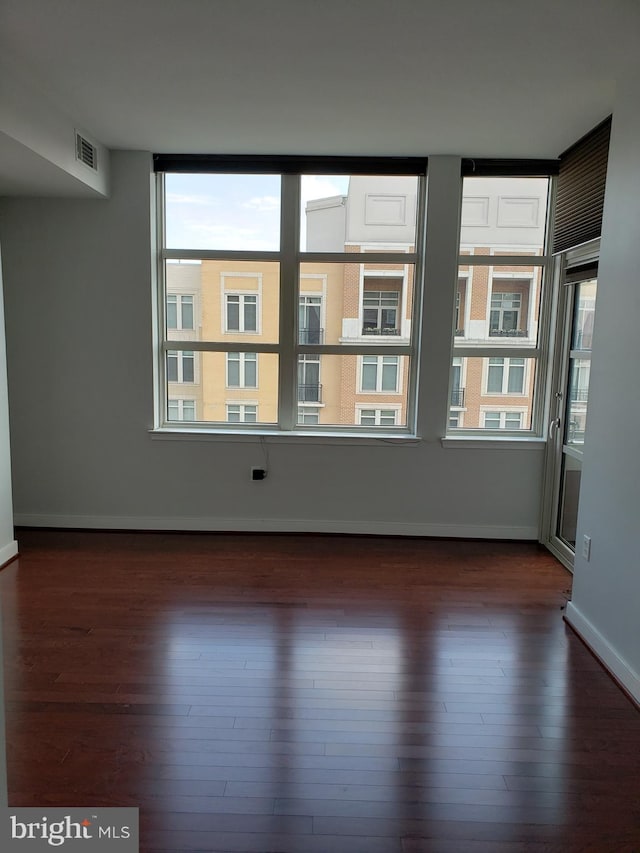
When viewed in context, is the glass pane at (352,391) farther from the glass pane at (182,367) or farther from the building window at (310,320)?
the glass pane at (182,367)

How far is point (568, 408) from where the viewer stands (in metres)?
4.06

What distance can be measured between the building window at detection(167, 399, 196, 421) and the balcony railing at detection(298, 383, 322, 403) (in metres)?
0.87

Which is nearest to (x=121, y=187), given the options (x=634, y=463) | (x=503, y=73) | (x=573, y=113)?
(x=503, y=73)

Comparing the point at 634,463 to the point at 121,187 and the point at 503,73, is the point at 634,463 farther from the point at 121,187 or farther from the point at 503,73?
the point at 121,187

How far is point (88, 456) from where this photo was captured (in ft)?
14.2

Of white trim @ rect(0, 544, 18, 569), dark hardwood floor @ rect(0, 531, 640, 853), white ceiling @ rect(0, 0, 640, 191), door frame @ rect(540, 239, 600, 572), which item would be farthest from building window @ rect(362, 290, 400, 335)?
white trim @ rect(0, 544, 18, 569)

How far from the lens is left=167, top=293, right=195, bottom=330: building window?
14.3 ft

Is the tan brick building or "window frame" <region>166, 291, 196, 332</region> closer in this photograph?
the tan brick building

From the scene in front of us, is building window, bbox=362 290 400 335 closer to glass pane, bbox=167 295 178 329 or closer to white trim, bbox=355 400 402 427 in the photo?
white trim, bbox=355 400 402 427

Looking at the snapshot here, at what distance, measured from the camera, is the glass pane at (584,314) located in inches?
144

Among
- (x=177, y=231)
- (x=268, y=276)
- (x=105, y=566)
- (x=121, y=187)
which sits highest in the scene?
(x=121, y=187)

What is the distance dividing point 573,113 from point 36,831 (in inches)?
161

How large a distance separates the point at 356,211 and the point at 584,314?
6.00 feet

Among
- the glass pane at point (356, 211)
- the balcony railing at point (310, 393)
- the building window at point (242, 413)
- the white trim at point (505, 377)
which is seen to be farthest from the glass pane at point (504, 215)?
the building window at point (242, 413)
